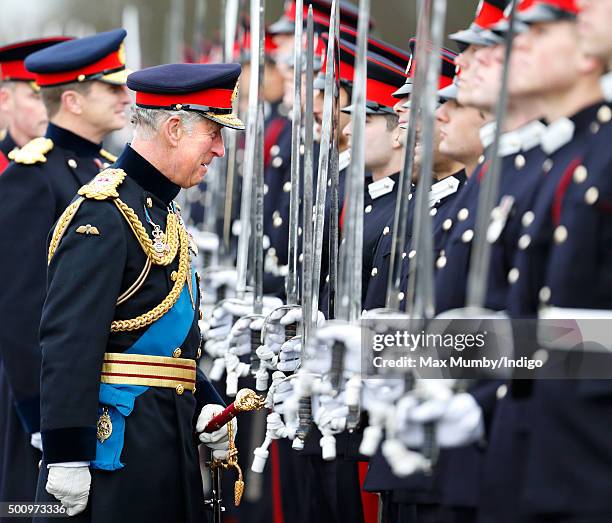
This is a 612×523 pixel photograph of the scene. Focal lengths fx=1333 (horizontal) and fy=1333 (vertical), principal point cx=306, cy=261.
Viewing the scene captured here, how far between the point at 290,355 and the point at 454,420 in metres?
1.49

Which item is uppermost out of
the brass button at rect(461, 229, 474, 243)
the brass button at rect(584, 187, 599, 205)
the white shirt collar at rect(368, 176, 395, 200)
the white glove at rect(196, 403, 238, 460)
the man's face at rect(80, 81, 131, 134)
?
the man's face at rect(80, 81, 131, 134)

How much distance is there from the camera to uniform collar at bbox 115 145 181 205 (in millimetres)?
4418

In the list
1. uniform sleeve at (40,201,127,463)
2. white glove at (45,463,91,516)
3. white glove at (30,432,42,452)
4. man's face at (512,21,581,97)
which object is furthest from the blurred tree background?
man's face at (512,21,581,97)

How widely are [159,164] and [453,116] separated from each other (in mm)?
1020

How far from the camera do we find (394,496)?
3.96 meters

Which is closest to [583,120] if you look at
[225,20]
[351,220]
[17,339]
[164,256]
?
[351,220]

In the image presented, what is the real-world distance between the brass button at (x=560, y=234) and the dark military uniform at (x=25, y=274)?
2804 millimetres

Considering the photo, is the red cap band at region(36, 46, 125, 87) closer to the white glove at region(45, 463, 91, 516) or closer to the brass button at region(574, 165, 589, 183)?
the white glove at region(45, 463, 91, 516)

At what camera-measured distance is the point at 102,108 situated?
595cm

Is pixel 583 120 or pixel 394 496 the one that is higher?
pixel 583 120

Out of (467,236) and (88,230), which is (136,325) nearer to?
(88,230)

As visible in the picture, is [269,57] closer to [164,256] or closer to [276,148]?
[276,148]

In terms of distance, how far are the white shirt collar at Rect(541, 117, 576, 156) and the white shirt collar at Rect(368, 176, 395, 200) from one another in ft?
6.59

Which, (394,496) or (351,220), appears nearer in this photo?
(351,220)
